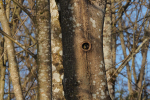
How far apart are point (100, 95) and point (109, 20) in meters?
4.79

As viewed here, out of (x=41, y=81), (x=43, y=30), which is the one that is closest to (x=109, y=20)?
(x=43, y=30)

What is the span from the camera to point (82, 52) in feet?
6.19

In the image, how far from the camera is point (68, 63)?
1927 mm

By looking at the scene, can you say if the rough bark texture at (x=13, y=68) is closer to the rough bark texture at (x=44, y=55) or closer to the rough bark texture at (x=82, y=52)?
the rough bark texture at (x=44, y=55)

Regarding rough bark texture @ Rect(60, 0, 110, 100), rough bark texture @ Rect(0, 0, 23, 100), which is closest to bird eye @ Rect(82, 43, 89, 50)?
rough bark texture @ Rect(60, 0, 110, 100)

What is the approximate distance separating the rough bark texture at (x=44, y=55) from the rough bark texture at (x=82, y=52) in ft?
9.42

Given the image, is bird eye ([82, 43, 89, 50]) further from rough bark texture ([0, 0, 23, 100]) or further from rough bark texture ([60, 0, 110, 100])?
rough bark texture ([0, 0, 23, 100])

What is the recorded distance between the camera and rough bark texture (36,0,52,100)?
4723 millimetres

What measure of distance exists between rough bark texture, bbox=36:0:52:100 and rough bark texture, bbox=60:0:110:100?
9.42ft

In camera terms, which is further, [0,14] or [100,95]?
[0,14]

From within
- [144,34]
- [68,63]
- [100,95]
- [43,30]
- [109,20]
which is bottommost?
[100,95]

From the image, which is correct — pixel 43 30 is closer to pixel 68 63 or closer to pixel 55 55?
pixel 55 55

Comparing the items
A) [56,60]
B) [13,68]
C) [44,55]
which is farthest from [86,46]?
[13,68]

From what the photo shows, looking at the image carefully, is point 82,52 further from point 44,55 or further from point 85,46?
point 44,55
